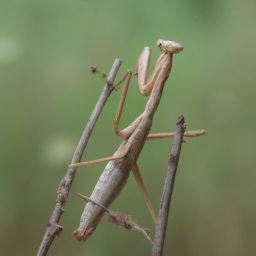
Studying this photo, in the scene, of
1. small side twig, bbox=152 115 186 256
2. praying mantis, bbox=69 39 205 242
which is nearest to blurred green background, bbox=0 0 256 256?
praying mantis, bbox=69 39 205 242

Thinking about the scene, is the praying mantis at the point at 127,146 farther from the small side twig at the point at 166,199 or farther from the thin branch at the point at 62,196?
the small side twig at the point at 166,199

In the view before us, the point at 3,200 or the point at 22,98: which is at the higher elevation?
the point at 22,98

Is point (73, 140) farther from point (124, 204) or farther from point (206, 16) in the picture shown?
point (206, 16)

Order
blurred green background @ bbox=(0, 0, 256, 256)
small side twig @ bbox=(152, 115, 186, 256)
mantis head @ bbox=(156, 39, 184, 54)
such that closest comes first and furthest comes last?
small side twig @ bbox=(152, 115, 186, 256), mantis head @ bbox=(156, 39, 184, 54), blurred green background @ bbox=(0, 0, 256, 256)

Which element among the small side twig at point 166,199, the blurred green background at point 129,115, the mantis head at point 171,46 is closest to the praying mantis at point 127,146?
the mantis head at point 171,46

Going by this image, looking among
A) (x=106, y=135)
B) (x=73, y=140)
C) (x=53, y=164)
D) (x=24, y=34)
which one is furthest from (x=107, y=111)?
(x=24, y=34)

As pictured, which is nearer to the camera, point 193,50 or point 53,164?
point 53,164

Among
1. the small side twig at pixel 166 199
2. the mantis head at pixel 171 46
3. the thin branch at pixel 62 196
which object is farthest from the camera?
the mantis head at pixel 171 46

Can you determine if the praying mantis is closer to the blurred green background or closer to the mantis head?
the mantis head
